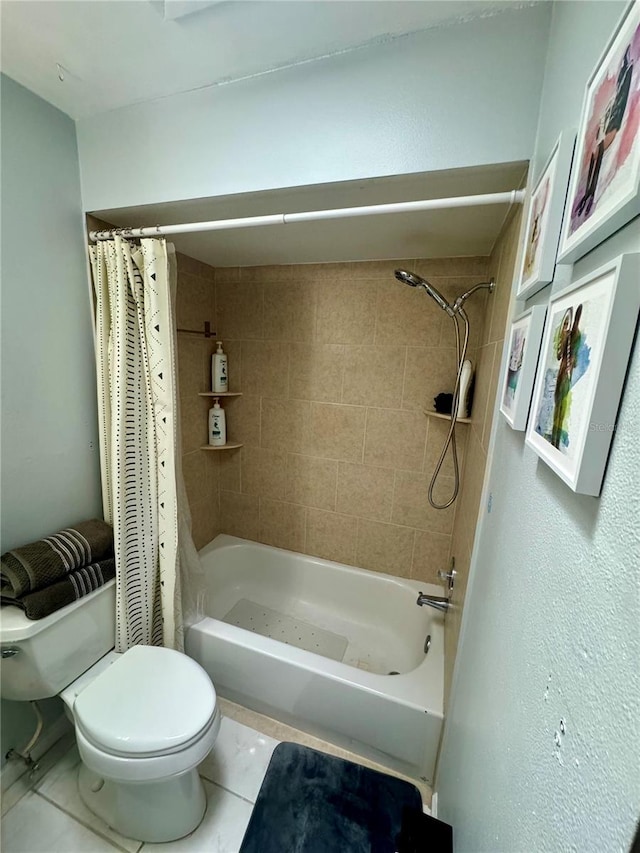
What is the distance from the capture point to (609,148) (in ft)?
1.16

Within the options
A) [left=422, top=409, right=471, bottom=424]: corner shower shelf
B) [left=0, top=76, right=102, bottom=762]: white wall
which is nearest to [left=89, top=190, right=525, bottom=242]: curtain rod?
[left=0, top=76, right=102, bottom=762]: white wall

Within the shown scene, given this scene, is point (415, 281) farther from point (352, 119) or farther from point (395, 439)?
point (395, 439)

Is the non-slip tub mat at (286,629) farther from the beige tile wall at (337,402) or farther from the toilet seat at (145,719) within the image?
the toilet seat at (145,719)

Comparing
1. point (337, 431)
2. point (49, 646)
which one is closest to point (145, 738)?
point (49, 646)

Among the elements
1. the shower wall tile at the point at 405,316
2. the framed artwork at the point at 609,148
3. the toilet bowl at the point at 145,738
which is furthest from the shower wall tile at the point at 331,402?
→ the framed artwork at the point at 609,148

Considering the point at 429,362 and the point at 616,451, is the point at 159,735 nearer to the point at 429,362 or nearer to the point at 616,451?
the point at 616,451

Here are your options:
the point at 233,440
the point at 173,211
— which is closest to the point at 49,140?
the point at 173,211

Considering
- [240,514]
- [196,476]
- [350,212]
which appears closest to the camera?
[350,212]

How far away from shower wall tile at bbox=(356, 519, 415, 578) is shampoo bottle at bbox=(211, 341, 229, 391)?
3.76ft

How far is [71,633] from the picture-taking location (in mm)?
1116

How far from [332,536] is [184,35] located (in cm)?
207

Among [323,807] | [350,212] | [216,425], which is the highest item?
[350,212]

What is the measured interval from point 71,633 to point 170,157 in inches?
63.4

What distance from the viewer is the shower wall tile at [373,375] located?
1714mm
